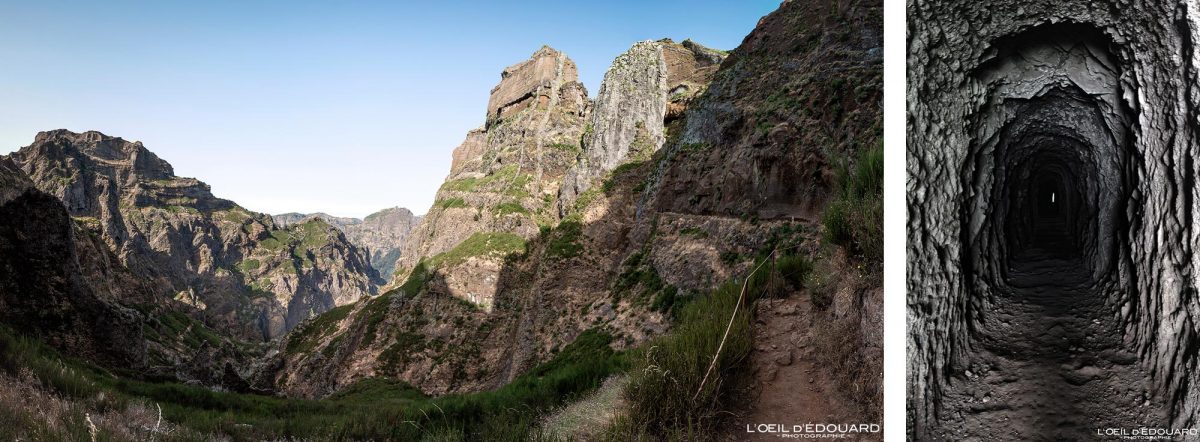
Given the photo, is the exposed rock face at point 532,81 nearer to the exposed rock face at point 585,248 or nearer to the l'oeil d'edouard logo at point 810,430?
the exposed rock face at point 585,248

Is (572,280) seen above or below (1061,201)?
below

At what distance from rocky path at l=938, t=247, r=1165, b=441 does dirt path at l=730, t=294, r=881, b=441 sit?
0.68m

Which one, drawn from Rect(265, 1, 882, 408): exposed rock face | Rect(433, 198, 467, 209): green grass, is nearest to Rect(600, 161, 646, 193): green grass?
Rect(265, 1, 882, 408): exposed rock face

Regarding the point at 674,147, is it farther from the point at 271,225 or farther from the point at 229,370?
the point at 271,225

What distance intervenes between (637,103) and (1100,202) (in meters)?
30.4

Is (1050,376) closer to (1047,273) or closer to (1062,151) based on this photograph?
(1047,273)

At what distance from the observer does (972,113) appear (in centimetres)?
255

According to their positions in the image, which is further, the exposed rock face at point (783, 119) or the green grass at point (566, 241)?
the green grass at point (566, 241)

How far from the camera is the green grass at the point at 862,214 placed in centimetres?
320

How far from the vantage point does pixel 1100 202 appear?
2830 mm

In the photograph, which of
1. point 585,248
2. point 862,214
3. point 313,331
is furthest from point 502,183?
point 862,214

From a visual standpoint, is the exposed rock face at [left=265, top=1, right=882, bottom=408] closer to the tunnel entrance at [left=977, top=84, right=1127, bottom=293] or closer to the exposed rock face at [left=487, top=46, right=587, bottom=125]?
the tunnel entrance at [left=977, top=84, right=1127, bottom=293]

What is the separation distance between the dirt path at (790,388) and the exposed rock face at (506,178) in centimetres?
2674

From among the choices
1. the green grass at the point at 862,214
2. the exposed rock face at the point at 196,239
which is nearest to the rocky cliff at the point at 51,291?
the exposed rock face at the point at 196,239
